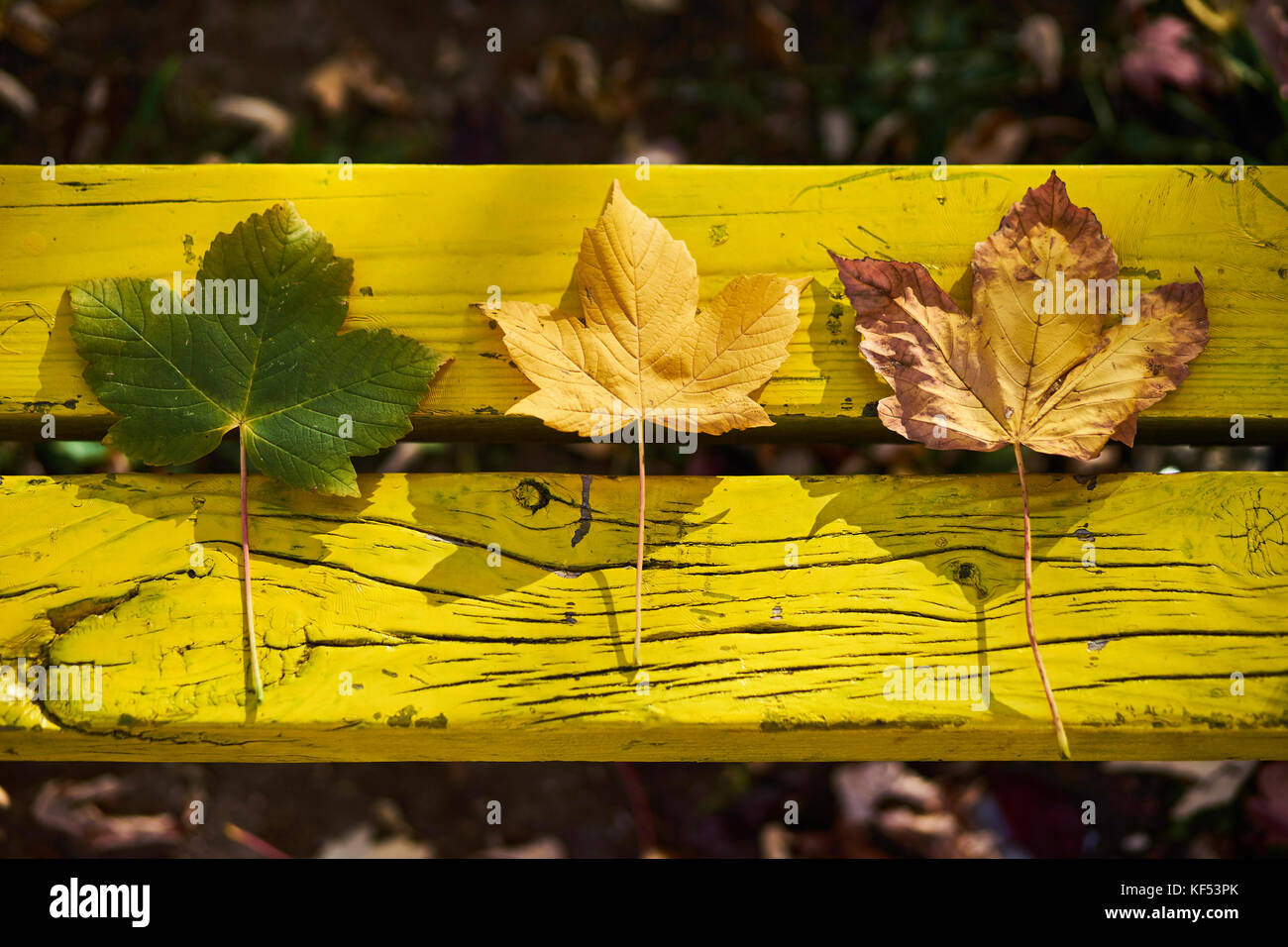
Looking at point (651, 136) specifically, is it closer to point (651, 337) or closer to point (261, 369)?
point (651, 337)

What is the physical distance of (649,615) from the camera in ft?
3.08

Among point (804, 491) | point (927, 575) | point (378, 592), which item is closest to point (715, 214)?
point (804, 491)

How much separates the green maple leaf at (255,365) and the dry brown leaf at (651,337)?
0.52ft

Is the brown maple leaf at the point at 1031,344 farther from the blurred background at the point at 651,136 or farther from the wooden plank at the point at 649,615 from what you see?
the blurred background at the point at 651,136

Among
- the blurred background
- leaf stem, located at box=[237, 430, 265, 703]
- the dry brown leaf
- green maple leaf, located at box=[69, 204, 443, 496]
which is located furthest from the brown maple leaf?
leaf stem, located at box=[237, 430, 265, 703]

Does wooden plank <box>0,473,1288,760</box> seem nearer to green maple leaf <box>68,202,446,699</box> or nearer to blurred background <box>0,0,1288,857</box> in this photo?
green maple leaf <box>68,202,446,699</box>

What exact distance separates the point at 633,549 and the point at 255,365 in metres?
0.52

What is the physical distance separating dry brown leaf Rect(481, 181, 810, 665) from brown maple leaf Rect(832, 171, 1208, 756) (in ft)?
0.43

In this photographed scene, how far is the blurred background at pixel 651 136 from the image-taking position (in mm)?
1396

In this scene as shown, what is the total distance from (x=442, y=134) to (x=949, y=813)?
1.74 meters

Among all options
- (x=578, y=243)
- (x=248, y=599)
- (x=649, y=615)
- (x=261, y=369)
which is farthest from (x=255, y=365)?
(x=649, y=615)

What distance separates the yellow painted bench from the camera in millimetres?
917
